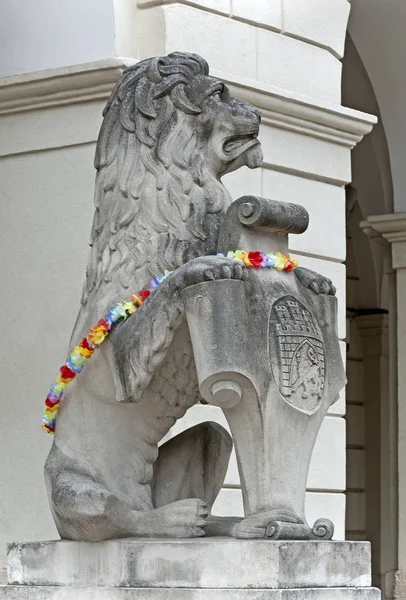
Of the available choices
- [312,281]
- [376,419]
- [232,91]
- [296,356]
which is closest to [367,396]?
[376,419]

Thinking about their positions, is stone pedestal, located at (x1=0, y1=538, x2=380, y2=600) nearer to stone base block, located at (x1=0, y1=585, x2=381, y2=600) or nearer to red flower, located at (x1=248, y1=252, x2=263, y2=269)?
stone base block, located at (x1=0, y1=585, x2=381, y2=600)

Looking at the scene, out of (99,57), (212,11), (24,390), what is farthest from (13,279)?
(212,11)

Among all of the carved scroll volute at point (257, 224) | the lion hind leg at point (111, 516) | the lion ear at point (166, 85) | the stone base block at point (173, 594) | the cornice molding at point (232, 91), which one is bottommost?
the stone base block at point (173, 594)

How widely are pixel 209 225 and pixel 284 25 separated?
371cm

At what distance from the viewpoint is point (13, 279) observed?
8.02 meters

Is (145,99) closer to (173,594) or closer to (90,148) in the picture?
(173,594)

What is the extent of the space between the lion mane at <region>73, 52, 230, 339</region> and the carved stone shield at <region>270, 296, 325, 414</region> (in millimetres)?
399

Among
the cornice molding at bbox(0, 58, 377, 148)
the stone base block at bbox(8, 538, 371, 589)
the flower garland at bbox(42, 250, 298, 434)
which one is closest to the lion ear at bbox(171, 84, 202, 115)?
the flower garland at bbox(42, 250, 298, 434)

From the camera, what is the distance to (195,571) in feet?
15.7

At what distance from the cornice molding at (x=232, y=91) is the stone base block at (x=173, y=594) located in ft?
10.6

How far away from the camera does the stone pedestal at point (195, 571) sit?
4.69 metres

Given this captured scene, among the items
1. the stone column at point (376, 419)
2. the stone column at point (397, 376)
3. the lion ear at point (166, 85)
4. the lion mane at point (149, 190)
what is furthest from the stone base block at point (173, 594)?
the stone column at point (376, 419)

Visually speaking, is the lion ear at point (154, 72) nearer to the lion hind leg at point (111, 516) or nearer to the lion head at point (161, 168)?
the lion head at point (161, 168)

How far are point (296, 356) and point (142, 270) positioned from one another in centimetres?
60
